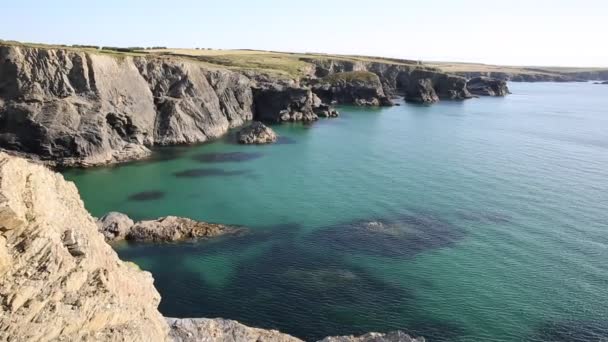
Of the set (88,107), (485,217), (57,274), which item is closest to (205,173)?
(88,107)

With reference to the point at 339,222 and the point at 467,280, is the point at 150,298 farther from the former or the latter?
the point at 339,222

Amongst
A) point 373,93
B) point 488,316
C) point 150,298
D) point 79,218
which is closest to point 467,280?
point 488,316

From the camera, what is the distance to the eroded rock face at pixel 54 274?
1691 cm

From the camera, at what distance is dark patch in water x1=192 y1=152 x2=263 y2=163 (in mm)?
86750

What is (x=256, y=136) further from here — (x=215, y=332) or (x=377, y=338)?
(x=215, y=332)

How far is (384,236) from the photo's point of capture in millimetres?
51000

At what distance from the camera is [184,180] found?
73688 millimetres

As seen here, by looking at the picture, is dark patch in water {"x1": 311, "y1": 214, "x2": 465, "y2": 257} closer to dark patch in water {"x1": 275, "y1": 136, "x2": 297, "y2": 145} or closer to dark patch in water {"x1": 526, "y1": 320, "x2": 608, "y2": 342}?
dark patch in water {"x1": 526, "y1": 320, "x2": 608, "y2": 342}

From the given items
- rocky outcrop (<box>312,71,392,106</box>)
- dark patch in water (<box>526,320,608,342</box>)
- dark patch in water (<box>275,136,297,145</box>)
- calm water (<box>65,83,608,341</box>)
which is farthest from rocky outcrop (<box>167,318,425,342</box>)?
rocky outcrop (<box>312,71,392,106</box>)

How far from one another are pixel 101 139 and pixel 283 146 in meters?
35.4

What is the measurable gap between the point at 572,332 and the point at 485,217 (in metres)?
23.9

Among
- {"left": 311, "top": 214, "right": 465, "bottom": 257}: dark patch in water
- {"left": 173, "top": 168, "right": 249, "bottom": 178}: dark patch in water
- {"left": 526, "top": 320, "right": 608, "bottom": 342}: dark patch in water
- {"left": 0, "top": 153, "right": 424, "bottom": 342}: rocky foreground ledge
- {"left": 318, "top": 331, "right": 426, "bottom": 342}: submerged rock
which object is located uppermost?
{"left": 0, "top": 153, "right": 424, "bottom": 342}: rocky foreground ledge

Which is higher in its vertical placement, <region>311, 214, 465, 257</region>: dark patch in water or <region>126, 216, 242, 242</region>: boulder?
<region>311, 214, 465, 257</region>: dark patch in water

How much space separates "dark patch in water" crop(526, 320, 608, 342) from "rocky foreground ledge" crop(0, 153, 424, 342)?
2643 centimetres
